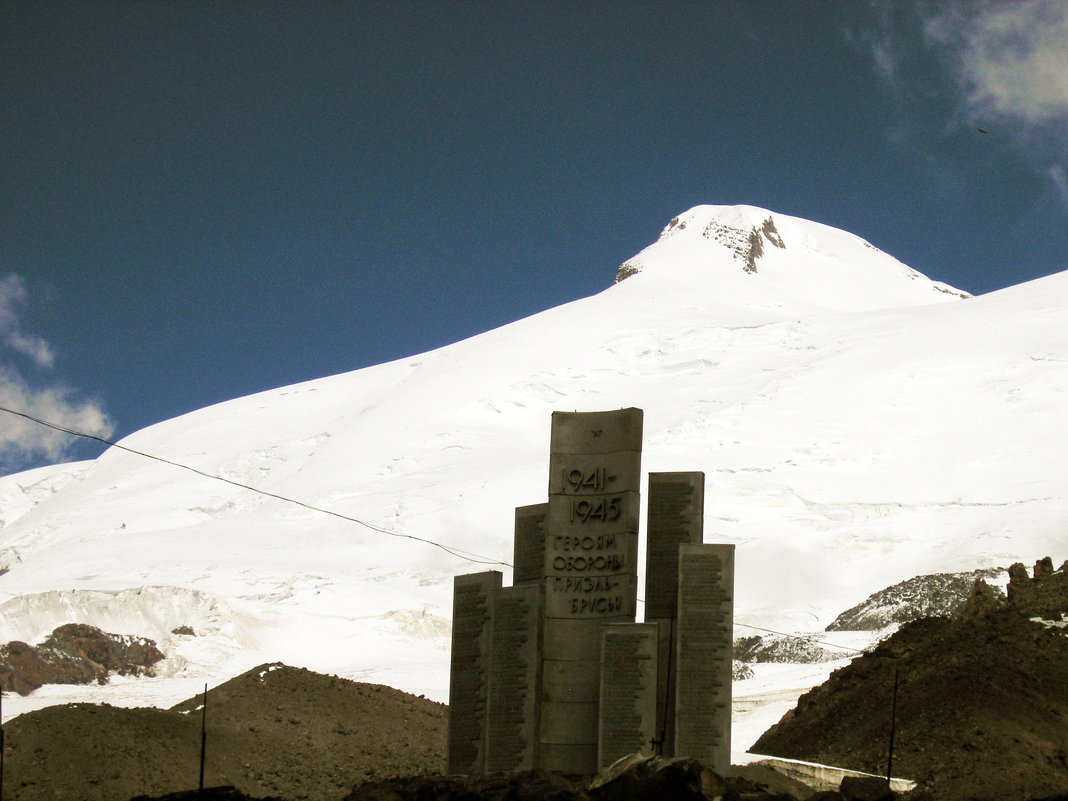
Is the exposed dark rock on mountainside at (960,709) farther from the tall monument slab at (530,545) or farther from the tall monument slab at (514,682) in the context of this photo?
the tall monument slab at (530,545)

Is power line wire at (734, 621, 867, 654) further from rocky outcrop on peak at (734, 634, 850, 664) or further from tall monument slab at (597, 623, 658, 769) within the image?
tall monument slab at (597, 623, 658, 769)

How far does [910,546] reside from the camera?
4684 centimetres

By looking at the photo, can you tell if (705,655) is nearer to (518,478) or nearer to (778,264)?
(518,478)

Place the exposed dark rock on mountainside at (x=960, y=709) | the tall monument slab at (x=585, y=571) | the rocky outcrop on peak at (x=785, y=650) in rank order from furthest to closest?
the rocky outcrop on peak at (x=785, y=650)
the exposed dark rock on mountainside at (x=960, y=709)
the tall monument slab at (x=585, y=571)

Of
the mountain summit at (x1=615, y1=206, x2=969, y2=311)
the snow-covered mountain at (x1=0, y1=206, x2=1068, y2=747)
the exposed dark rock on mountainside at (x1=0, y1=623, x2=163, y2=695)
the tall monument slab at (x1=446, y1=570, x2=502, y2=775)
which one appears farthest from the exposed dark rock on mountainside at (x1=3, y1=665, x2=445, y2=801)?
the mountain summit at (x1=615, y1=206, x2=969, y2=311)

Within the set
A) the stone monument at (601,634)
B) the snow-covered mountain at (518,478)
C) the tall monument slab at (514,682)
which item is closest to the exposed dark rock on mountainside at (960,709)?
the stone monument at (601,634)

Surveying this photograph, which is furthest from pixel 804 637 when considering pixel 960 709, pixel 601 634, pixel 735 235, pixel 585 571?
pixel 735 235

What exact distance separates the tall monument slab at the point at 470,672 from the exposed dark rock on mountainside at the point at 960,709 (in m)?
5.70

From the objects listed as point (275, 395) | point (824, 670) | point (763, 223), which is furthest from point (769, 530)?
point (763, 223)

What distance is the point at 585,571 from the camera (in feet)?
55.0

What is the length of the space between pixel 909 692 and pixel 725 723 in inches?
275

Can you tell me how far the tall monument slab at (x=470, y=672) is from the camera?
17422mm

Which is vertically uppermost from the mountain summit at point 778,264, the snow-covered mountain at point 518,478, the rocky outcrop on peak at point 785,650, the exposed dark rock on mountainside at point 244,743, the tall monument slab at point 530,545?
the mountain summit at point 778,264

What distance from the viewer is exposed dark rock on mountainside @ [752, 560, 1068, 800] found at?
62.0 feet
